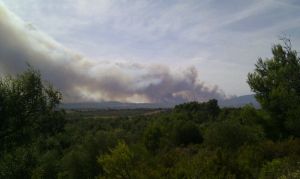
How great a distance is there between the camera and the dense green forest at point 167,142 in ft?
84.9

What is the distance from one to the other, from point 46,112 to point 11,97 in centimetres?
271

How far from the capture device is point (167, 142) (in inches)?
2950

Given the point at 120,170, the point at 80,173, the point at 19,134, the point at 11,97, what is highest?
the point at 11,97

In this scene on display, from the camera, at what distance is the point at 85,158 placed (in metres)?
53.2

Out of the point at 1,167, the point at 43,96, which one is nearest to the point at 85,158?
the point at 1,167

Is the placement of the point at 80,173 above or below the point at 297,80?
below

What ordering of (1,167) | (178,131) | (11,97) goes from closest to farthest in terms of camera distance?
1. (11,97)
2. (1,167)
3. (178,131)

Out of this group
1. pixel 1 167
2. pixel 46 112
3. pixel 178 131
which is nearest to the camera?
pixel 46 112

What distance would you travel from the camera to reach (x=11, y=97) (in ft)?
84.2

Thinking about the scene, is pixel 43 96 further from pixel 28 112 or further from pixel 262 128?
pixel 262 128

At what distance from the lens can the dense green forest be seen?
25.9 m

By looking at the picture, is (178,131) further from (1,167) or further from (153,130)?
(1,167)

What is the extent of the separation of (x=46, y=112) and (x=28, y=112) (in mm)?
1304

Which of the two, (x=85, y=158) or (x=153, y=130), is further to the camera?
(x=153, y=130)
